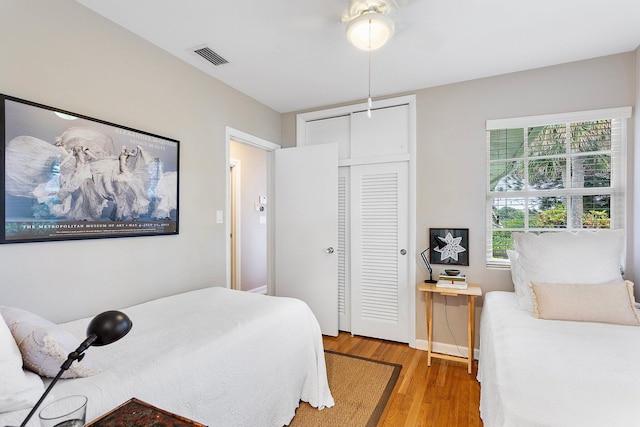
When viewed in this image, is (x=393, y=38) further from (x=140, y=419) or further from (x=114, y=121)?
(x=140, y=419)

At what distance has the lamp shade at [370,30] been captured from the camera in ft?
5.82

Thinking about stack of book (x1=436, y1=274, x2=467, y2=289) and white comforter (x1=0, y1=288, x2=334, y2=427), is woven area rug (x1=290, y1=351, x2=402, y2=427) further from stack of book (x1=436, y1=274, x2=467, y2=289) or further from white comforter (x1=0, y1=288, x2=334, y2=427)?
stack of book (x1=436, y1=274, x2=467, y2=289)

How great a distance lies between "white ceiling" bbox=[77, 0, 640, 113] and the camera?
1.86 meters

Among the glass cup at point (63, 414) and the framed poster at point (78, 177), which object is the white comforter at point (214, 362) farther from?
the framed poster at point (78, 177)

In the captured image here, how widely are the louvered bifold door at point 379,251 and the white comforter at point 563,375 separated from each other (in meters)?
1.37

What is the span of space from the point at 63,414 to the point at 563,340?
199cm

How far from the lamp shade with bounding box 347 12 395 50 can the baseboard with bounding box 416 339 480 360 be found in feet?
8.53

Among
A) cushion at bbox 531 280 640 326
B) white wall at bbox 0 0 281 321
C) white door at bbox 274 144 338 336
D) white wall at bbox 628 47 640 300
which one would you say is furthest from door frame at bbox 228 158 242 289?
white wall at bbox 628 47 640 300

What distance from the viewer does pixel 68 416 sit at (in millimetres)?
726

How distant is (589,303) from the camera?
1881 millimetres

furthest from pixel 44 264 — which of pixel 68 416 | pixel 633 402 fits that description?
pixel 633 402

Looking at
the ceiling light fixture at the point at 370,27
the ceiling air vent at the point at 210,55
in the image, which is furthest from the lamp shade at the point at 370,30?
the ceiling air vent at the point at 210,55

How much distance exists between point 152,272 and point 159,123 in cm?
107

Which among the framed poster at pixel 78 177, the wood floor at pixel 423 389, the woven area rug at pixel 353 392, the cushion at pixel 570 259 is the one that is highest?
the framed poster at pixel 78 177
